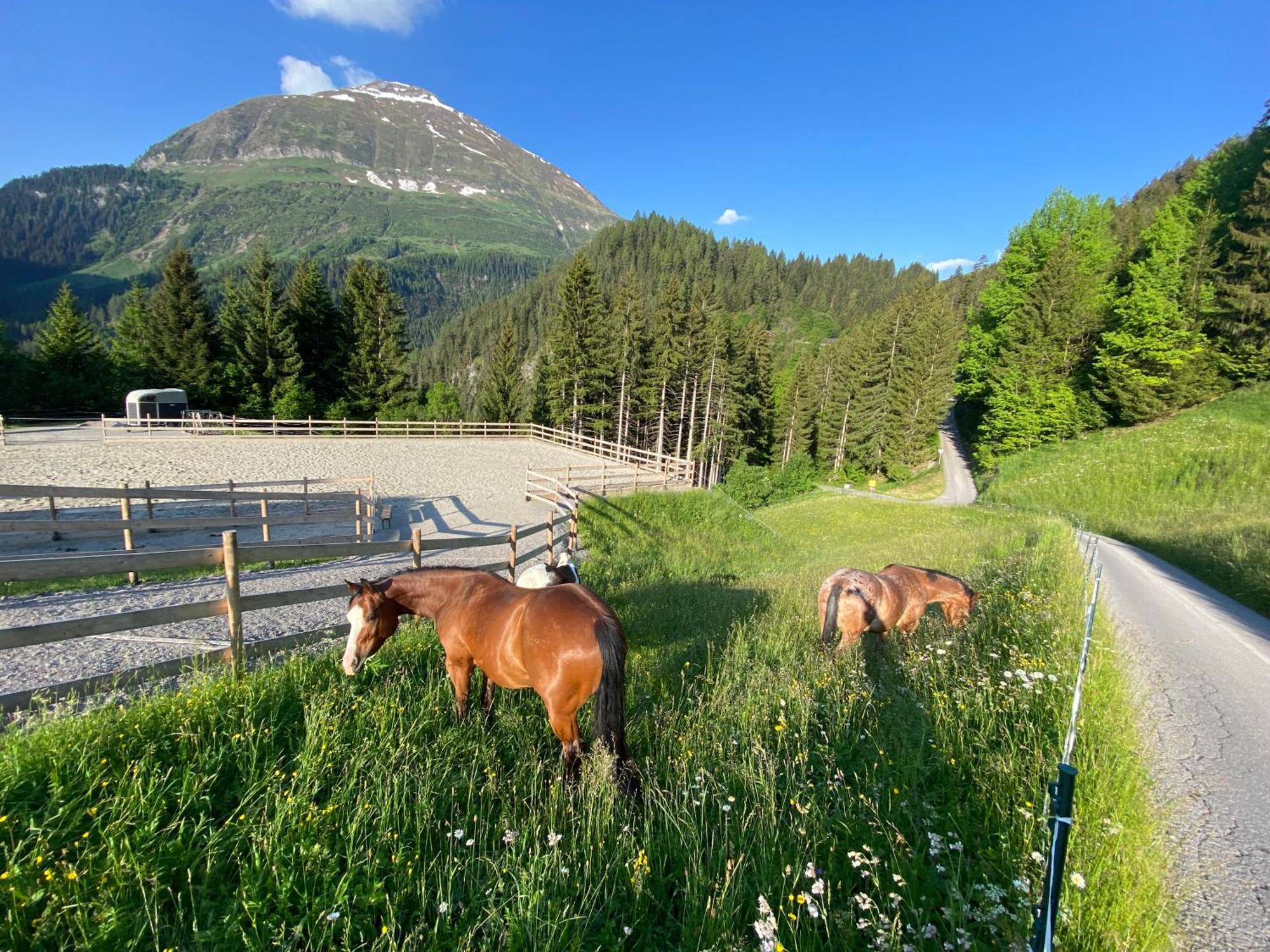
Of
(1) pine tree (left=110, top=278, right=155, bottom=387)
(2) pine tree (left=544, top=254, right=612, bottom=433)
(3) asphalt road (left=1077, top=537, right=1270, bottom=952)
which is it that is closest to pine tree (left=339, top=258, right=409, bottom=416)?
(1) pine tree (left=110, top=278, right=155, bottom=387)

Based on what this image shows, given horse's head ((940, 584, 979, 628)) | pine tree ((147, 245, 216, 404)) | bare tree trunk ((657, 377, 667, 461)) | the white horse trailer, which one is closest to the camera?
horse's head ((940, 584, 979, 628))

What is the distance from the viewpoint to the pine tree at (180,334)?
35.9 meters

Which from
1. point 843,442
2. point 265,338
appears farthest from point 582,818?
point 843,442

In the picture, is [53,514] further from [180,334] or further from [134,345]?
[134,345]

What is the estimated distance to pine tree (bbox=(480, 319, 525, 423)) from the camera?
154ft

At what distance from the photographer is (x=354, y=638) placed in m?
4.36

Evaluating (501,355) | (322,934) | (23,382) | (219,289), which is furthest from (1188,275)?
(219,289)

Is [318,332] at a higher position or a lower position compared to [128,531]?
higher

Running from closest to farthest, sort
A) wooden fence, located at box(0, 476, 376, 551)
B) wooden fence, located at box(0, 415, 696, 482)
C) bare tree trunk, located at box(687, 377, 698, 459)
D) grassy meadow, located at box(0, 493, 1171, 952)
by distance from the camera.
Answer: grassy meadow, located at box(0, 493, 1171, 952) → wooden fence, located at box(0, 476, 376, 551) → wooden fence, located at box(0, 415, 696, 482) → bare tree trunk, located at box(687, 377, 698, 459)

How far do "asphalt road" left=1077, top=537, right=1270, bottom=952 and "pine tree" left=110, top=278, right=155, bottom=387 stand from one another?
5130 cm

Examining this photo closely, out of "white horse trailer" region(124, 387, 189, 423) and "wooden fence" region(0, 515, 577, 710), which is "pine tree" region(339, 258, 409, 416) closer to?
"white horse trailer" region(124, 387, 189, 423)

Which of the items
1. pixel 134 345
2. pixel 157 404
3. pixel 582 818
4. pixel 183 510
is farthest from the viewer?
pixel 134 345

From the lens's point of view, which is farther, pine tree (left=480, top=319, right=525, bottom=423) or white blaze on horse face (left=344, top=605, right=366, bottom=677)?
pine tree (left=480, top=319, right=525, bottom=423)

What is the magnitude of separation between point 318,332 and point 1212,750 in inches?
1937
